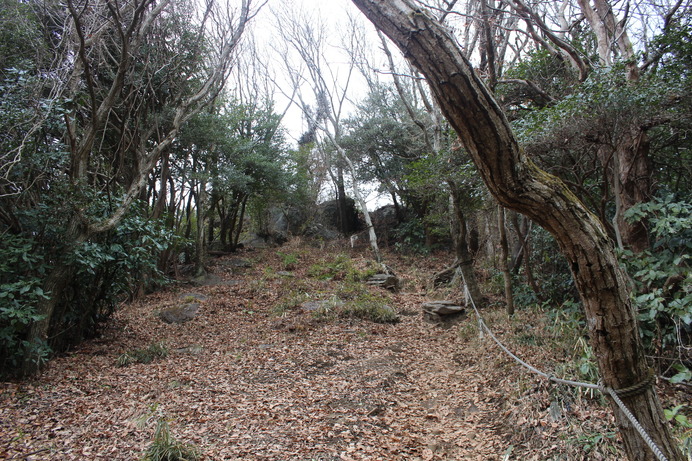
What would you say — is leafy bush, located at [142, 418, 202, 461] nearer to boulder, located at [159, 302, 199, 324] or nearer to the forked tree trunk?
the forked tree trunk

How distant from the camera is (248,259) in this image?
1405cm

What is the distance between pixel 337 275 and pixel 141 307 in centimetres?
543

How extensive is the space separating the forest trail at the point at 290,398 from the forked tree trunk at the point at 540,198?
1.68m

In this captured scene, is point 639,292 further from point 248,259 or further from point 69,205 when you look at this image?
point 248,259

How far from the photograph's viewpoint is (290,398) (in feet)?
14.6

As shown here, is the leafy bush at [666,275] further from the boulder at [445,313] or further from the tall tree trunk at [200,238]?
the tall tree trunk at [200,238]

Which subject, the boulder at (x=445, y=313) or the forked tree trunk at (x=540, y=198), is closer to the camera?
the forked tree trunk at (x=540, y=198)

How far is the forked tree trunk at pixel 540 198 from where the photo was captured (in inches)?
63.7

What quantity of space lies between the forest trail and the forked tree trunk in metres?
1.68

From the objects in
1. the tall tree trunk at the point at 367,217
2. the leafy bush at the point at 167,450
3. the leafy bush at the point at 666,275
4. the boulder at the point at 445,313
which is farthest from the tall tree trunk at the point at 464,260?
the leafy bush at the point at 167,450

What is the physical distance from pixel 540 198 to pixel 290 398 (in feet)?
12.6

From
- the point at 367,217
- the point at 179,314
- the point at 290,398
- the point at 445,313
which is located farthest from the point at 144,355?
the point at 367,217

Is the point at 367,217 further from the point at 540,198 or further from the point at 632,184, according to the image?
the point at 540,198

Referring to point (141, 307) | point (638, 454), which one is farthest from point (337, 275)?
point (638, 454)
